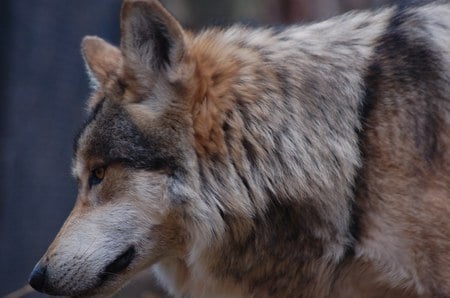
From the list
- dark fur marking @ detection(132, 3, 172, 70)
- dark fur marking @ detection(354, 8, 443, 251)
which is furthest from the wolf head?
dark fur marking @ detection(354, 8, 443, 251)

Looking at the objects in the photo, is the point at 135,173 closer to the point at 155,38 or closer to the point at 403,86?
the point at 155,38

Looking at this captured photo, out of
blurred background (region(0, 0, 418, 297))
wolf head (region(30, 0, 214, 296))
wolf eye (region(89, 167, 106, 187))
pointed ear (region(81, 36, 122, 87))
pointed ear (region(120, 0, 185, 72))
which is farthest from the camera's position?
blurred background (region(0, 0, 418, 297))

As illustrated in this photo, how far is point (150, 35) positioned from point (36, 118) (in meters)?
2.34

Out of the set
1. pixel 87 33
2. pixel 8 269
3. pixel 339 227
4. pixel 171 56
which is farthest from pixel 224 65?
pixel 8 269

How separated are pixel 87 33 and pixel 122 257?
A: 243cm

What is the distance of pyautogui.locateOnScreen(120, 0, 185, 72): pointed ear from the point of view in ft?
15.3

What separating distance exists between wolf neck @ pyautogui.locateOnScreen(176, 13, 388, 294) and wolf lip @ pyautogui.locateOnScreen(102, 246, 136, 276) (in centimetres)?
32

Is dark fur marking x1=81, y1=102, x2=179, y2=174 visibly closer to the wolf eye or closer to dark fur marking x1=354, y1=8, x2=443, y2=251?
the wolf eye

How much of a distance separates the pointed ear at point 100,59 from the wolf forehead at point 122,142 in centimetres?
24

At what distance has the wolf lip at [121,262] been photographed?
4.91 meters

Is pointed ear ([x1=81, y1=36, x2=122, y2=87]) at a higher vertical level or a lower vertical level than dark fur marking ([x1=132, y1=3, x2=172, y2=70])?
lower

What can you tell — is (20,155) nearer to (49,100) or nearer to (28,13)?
(49,100)

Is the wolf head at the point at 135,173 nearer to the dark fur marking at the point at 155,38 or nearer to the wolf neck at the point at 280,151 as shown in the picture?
the dark fur marking at the point at 155,38

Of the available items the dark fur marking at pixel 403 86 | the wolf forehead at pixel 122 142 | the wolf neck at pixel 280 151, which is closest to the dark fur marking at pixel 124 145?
the wolf forehead at pixel 122 142
